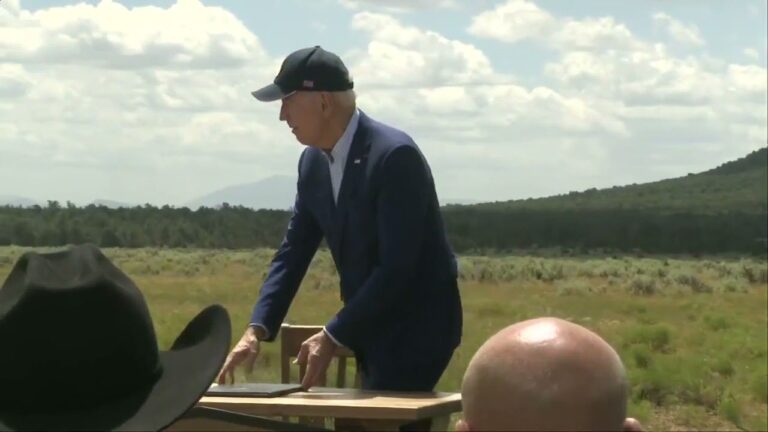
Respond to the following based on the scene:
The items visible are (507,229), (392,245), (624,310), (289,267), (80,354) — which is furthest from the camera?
(507,229)

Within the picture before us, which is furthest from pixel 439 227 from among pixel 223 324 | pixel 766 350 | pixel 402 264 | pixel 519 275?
pixel 519 275

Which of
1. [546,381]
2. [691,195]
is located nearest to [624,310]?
[546,381]

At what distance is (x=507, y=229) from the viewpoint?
8388cm

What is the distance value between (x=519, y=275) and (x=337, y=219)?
44.3m

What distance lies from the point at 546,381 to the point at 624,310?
30.7 m

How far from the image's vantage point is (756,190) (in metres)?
97.5

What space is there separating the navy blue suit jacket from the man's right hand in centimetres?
29

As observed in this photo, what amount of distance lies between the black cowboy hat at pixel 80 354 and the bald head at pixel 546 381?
0.72 metres

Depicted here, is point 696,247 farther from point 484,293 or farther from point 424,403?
point 424,403

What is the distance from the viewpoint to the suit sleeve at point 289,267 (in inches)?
171

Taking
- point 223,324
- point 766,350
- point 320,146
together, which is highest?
point 320,146

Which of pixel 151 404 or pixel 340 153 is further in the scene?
pixel 340 153

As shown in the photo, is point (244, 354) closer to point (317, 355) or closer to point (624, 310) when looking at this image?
point (317, 355)

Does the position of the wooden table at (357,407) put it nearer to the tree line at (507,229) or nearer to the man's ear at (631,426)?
the man's ear at (631,426)
